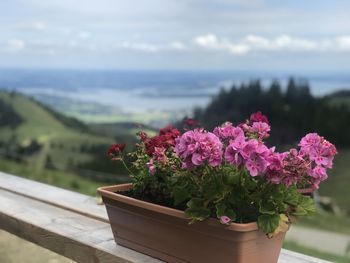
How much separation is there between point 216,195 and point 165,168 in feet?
0.64

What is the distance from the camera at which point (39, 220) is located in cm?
164

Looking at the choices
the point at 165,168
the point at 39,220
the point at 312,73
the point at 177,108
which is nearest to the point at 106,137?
the point at 177,108

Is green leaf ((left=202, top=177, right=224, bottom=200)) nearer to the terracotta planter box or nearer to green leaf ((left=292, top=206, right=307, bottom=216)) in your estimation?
the terracotta planter box

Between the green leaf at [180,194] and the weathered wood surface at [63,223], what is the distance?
0.18m

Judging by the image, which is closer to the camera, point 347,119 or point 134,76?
point 134,76

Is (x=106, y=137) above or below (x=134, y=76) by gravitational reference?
below

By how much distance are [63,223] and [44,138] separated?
5.07 m

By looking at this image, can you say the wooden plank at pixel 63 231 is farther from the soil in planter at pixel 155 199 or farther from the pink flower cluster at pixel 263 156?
the pink flower cluster at pixel 263 156

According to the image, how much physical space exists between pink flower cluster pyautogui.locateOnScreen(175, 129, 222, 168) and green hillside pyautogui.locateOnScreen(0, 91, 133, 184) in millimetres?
5136

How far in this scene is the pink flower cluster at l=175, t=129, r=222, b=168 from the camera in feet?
3.50

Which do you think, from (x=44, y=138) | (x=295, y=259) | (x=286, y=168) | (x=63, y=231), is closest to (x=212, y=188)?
(x=286, y=168)

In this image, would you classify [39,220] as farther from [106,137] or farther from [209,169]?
[106,137]

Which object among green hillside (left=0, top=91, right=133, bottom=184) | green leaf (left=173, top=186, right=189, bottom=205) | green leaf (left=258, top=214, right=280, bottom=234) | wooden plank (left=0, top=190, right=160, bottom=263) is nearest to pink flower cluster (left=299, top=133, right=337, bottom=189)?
green leaf (left=258, top=214, right=280, bottom=234)

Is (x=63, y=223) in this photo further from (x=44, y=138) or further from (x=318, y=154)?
(x=44, y=138)
